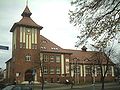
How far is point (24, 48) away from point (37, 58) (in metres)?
4.39

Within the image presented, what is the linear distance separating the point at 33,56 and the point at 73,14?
60.4m

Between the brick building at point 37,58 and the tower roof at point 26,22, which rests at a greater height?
the tower roof at point 26,22

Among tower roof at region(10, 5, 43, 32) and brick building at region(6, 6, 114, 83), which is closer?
brick building at region(6, 6, 114, 83)

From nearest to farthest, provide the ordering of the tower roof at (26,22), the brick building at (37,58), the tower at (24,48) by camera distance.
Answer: the tower at (24,48) < the brick building at (37,58) < the tower roof at (26,22)

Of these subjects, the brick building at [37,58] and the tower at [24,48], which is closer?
the tower at [24,48]

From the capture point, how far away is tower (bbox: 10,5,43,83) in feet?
234

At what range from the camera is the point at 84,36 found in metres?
14.3

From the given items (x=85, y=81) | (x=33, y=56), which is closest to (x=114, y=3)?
(x=33, y=56)

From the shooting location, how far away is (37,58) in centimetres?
7312

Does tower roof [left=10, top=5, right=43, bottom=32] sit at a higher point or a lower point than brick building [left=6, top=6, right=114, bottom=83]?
higher

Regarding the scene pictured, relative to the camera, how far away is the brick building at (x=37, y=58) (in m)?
71.8

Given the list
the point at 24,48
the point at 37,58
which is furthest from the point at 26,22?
the point at 37,58

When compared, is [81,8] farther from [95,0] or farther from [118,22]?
[118,22]

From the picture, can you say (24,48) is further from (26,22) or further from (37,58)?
(26,22)
